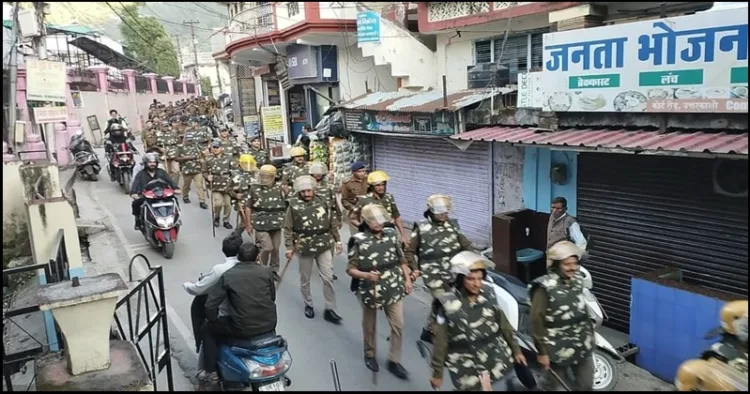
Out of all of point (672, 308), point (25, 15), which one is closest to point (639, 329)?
point (672, 308)

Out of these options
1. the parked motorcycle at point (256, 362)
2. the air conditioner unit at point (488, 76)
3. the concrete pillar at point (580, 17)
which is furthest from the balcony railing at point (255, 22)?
the parked motorcycle at point (256, 362)

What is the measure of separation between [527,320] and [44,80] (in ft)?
27.8

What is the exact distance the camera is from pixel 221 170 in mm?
11000

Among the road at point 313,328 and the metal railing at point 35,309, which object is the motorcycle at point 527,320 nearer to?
the road at point 313,328

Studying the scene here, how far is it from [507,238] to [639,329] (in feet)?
8.22

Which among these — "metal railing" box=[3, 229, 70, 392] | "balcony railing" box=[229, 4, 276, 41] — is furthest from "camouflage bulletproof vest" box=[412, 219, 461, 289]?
"balcony railing" box=[229, 4, 276, 41]

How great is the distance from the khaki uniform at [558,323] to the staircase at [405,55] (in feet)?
26.3

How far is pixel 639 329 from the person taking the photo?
18.9 ft

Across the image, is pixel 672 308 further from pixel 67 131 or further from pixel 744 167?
pixel 67 131

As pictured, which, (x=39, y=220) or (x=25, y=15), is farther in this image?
(x=25, y=15)

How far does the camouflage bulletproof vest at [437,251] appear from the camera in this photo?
542 centimetres

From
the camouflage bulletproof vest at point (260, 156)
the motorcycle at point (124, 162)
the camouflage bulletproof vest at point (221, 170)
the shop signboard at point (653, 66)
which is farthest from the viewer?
the motorcycle at point (124, 162)

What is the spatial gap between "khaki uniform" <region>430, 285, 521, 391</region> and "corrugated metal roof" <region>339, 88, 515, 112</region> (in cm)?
534

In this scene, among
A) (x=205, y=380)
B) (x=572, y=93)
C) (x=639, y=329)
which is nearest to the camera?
(x=205, y=380)
